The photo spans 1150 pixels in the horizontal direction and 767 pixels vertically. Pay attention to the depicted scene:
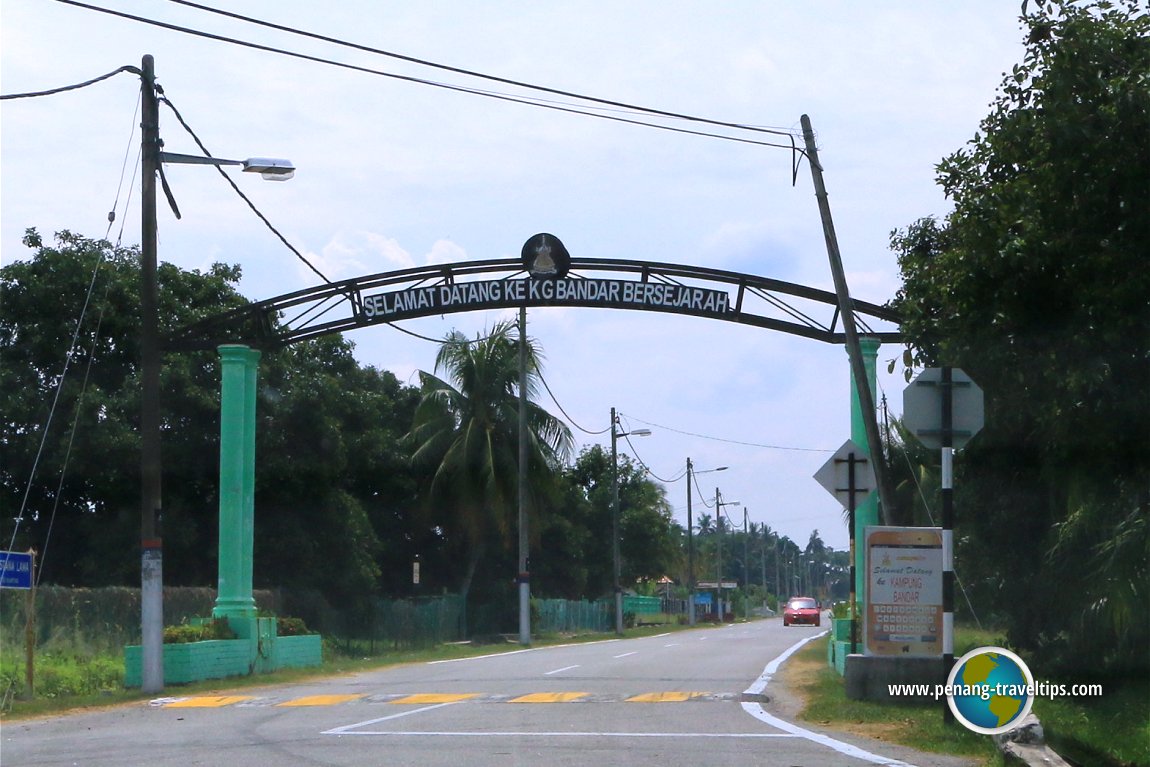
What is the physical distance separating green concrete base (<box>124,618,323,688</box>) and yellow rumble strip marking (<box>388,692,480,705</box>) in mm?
4053

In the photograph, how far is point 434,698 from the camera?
1644 cm

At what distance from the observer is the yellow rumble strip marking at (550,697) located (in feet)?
51.5

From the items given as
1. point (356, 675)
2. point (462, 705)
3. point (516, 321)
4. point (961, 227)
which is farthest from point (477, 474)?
point (961, 227)

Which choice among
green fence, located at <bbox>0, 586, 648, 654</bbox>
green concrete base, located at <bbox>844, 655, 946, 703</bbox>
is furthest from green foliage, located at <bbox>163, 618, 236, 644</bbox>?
green concrete base, located at <bbox>844, 655, 946, 703</bbox>

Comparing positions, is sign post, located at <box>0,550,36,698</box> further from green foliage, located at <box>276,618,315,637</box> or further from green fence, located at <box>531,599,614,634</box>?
green fence, located at <box>531,599,614,634</box>

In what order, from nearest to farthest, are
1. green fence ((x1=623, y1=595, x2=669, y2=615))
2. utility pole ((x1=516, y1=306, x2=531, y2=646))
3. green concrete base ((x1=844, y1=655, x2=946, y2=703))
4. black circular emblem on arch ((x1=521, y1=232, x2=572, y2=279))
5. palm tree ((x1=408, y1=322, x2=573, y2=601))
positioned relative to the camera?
green concrete base ((x1=844, y1=655, x2=946, y2=703))
black circular emblem on arch ((x1=521, y1=232, x2=572, y2=279))
utility pole ((x1=516, y1=306, x2=531, y2=646))
palm tree ((x1=408, y1=322, x2=573, y2=601))
green fence ((x1=623, y1=595, x2=669, y2=615))

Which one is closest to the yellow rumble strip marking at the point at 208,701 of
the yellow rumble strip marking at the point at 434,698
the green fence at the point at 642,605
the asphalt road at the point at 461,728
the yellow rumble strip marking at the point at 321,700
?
the asphalt road at the point at 461,728

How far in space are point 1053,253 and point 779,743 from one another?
5.04 m

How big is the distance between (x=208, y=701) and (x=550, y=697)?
4378mm

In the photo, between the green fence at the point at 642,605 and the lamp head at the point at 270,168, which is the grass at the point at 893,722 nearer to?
the lamp head at the point at 270,168

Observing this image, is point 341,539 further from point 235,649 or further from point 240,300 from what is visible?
point 235,649

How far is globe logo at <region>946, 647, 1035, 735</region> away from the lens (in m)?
9.49

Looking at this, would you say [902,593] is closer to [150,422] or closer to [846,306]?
[846,306]

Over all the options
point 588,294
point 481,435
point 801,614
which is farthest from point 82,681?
point 801,614
